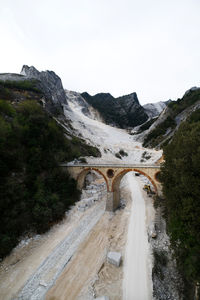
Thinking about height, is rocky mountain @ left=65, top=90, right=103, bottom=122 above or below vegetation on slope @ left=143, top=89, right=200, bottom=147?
above

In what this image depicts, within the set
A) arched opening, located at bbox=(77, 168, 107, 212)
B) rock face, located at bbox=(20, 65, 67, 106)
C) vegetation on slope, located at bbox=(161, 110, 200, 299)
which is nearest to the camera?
vegetation on slope, located at bbox=(161, 110, 200, 299)

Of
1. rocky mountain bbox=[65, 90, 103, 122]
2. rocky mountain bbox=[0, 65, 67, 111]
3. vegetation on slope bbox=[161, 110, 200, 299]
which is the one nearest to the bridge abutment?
vegetation on slope bbox=[161, 110, 200, 299]

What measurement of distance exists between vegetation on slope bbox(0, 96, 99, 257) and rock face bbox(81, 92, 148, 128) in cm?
8234

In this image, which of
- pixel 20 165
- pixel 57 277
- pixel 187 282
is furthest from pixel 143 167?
pixel 20 165

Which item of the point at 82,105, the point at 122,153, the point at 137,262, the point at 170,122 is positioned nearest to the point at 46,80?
the point at 82,105

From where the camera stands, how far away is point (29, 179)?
56.6 feet

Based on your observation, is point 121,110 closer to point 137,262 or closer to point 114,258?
point 137,262

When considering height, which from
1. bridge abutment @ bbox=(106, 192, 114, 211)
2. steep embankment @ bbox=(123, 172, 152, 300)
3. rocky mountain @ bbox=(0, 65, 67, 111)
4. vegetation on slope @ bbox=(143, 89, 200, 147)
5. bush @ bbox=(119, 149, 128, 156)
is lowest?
steep embankment @ bbox=(123, 172, 152, 300)

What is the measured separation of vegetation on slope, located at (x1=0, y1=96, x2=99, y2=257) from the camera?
13438 millimetres

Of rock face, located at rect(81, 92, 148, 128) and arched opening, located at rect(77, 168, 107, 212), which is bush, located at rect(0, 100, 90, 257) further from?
rock face, located at rect(81, 92, 148, 128)

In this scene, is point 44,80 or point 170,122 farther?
point 44,80

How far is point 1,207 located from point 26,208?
2516 mm

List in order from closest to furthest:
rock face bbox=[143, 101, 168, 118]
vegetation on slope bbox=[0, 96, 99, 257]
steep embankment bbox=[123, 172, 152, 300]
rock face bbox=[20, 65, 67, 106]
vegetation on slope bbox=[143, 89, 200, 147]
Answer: steep embankment bbox=[123, 172, 152, 300] < vegetation on slope bbox=[0, 96, 99, 257] < vegetation on slope bbox=[143, 89, 200, 147] < rock face bbox=[20, 65, 67, 106] < rock face bbox=[143, 101, 168, 118]

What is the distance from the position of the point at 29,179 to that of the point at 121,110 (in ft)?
335
